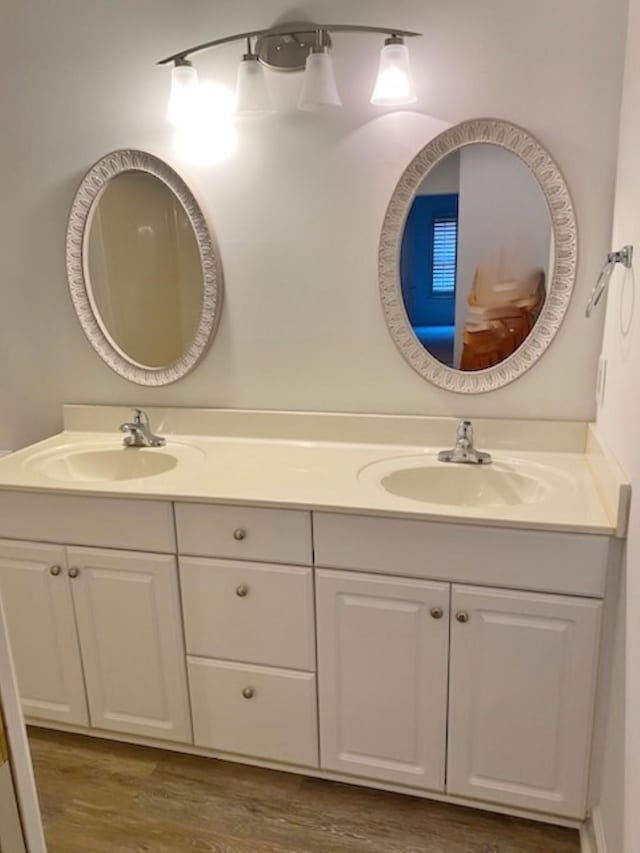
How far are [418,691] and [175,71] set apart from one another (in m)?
1.79

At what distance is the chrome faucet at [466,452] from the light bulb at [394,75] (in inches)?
35.0

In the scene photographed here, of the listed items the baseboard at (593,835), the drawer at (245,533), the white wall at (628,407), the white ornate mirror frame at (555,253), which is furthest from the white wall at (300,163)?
the baseboard at (593,835)

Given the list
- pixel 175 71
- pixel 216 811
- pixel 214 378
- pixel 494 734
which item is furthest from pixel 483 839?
pixel 175 71

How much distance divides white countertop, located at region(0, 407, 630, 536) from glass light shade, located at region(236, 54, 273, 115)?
→ 0.88 meters

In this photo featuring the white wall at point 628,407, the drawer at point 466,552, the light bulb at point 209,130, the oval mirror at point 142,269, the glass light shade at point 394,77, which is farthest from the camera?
the oval mirror at point 142,269

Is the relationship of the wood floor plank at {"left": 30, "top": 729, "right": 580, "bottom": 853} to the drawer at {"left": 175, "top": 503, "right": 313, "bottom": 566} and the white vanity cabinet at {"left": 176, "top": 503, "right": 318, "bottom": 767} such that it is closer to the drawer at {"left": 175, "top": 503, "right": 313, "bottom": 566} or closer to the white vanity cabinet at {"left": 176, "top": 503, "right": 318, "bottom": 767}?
the white vanity cabinet at {"left": 176, "top": 503, "right": 318, "bottom": 767}

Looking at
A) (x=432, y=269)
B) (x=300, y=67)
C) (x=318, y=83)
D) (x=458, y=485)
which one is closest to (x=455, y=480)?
(x=458, y=485)

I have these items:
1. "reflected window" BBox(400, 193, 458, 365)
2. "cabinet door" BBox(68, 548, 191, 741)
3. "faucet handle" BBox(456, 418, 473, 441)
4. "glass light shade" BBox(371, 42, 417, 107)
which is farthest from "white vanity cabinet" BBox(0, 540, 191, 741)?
"glass light shade" BBox(371, 42, 417, 107)

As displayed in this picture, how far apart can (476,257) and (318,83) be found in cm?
62

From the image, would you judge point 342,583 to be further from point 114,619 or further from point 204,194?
point 204,194

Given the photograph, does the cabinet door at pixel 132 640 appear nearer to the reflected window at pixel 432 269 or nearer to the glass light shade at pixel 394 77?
the reflected window at pixel 432 269

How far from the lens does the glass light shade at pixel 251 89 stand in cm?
171

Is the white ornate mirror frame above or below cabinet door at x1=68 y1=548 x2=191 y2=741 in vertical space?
above

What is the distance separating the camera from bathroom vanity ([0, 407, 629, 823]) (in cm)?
142
